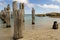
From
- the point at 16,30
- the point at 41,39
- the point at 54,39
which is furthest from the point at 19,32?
the point at 54,39

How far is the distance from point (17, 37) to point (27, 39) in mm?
660

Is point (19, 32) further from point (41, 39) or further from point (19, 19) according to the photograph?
point (41, 39)

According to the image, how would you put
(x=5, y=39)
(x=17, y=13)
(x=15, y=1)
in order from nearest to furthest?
(x=17, y=13) < (x=5, y=39) < (x=15, y=1)

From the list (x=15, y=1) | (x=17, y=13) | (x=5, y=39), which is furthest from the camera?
(x=15, y=1)

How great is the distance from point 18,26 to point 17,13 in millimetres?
809

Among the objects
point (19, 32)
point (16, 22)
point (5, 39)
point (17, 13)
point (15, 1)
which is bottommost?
point (5, 39)

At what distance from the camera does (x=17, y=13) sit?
26.3 feet

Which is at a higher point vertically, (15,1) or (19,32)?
(15,1)

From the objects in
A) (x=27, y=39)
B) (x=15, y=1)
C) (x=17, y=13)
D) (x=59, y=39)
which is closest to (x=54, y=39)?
(x=59, y=39)

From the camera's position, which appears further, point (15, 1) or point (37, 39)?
point (15, 1)

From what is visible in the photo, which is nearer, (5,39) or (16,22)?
(16,22)

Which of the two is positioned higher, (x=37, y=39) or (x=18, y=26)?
(x=18, y=26)

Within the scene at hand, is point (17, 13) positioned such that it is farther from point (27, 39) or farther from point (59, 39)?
point (59, 39)

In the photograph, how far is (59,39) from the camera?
8258 millimetres
